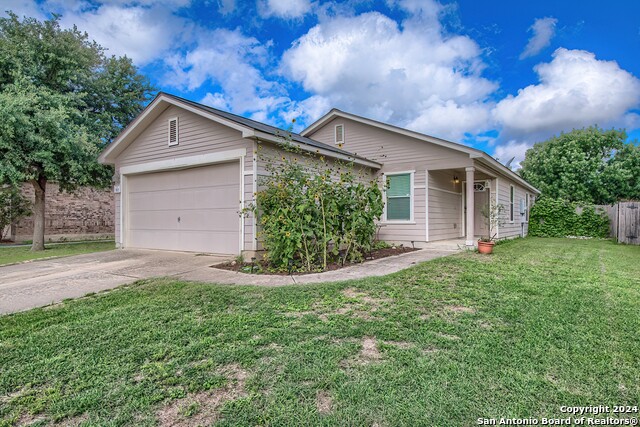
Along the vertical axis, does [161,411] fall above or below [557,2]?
below

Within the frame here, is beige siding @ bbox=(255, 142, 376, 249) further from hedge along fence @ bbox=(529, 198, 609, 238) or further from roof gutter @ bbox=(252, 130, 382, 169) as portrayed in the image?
hedge along fence @ bbox=(529, 198, 609, 238)

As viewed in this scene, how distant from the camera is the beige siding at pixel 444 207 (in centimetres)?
1027

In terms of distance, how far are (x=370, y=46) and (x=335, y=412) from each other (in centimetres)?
1255

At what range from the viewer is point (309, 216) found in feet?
A: 20.6

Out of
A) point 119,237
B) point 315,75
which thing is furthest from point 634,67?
point 119,237

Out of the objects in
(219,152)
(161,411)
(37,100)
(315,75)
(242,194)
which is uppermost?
(315,75)

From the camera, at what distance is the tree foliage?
65.3 feet

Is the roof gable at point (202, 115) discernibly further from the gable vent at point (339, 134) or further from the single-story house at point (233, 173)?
the gable vent at point (339, 134)

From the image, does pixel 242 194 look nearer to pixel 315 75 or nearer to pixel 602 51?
pixel 315 75

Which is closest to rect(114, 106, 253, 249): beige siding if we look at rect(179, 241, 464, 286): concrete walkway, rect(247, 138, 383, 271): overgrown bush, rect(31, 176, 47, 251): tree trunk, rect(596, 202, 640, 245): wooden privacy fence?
rect(247, 138, 383, 271): overgrown bush

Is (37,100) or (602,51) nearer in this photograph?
(37,100)

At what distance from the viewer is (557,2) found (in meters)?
10.1

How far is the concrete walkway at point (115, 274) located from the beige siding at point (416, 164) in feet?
7.21

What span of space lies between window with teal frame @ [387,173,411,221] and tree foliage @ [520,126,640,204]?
1574 cm
